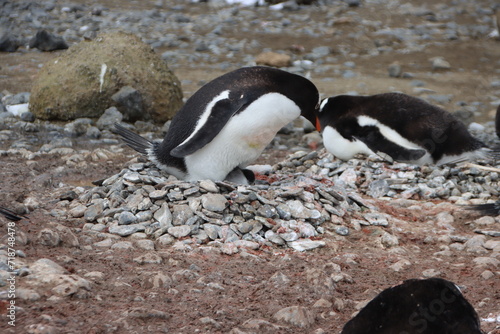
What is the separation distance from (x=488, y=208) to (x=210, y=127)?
5.29 ft

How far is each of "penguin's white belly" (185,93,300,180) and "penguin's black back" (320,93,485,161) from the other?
1.09 meters

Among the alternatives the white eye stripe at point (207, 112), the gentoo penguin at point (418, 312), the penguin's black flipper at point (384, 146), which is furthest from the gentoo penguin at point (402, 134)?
the gentoo penguin at point (418, 312)

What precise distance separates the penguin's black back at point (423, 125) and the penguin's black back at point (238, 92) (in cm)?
99

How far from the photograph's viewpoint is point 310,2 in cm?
1193

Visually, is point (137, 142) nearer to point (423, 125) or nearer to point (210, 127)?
point (210, 127)

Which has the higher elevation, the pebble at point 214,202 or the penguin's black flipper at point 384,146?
the pebble at point 214,202

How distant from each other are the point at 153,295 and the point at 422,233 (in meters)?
1.67

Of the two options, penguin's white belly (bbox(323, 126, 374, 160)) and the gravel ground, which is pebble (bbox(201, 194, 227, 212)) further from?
penguin's white belly (bbox(323, 126, 374, 160))

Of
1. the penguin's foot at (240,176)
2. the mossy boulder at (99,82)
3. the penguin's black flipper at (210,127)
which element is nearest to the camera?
the penguin's black flipper at (210,127)

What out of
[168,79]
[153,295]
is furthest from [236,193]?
[168,79]

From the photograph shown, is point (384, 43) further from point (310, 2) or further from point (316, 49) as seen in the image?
point (310, 2)

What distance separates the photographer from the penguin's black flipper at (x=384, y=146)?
188 inches

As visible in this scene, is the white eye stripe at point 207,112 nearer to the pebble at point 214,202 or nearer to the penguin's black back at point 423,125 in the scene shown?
the pebble at point 214,202

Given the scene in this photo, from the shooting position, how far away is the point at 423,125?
15.7ft
